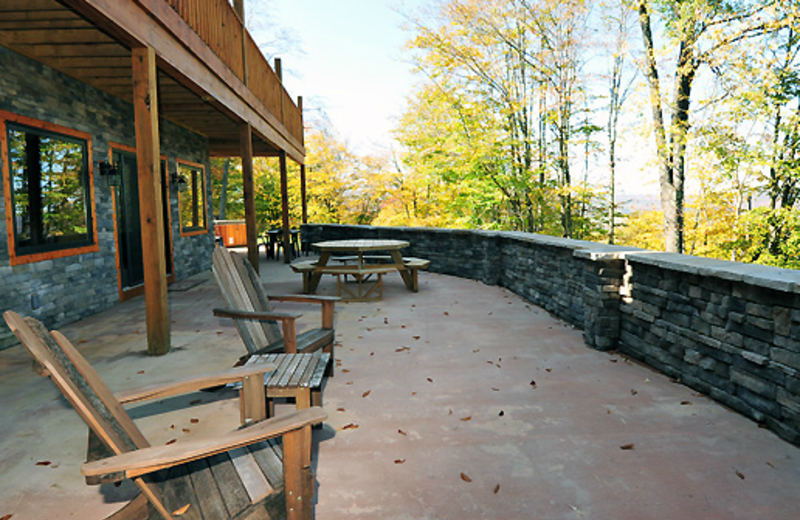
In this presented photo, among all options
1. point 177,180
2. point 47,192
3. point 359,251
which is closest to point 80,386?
point 47,192

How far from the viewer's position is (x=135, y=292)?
7613 mm

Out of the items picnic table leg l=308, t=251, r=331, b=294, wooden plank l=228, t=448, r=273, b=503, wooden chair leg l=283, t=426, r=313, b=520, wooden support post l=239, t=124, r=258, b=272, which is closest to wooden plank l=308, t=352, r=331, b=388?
wooden plank l=228, t=448, r=273, b=503

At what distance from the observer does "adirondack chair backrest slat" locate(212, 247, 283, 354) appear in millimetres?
3479

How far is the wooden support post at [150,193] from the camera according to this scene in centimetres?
425

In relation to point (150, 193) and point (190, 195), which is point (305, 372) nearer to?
point (150, 193)

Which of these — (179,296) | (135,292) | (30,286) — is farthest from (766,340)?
(135,292)

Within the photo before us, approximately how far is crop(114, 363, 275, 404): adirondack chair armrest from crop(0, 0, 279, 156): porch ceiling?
324 centimetres

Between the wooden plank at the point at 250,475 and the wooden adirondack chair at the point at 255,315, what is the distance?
129 cm

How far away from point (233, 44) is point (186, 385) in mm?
6095

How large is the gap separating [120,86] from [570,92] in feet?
39.8

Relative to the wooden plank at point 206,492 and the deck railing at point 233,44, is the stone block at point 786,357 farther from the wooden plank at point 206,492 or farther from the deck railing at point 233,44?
the deck railing at point 233,44

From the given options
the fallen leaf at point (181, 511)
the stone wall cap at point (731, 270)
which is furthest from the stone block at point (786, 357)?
the fallen leaf at point (181, 511)

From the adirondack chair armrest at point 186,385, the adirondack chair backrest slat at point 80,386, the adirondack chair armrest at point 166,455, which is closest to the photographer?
the adirondack chair armrest at point 166,455

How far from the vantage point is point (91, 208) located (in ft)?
21.2
